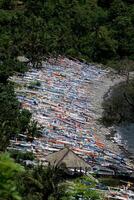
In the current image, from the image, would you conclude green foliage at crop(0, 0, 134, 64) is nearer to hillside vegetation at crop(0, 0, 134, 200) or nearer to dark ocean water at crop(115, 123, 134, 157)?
hillside vegetation at crop(0, 0, 134, 200)

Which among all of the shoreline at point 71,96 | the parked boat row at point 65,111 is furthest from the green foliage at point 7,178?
the shoreline at point 71,96

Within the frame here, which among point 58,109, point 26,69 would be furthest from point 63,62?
point 58,109

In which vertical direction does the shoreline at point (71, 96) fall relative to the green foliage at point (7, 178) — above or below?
below

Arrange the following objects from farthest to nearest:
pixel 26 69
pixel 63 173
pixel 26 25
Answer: pixel 26 25, pixel 26 69, pixel 63 173

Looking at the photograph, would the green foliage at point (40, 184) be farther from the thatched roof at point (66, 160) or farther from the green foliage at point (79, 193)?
the thatched roof at point (66, 160)

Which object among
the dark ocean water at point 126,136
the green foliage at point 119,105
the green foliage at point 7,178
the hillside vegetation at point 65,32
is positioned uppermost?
the hillside vegetation at point 65,32

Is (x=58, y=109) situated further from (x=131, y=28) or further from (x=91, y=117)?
(x=131, y=28)

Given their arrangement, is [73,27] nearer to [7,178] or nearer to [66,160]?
[66,160]
